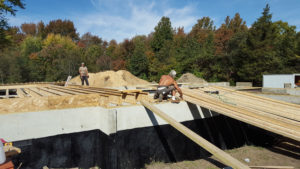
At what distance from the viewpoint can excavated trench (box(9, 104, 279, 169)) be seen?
4.00 metres

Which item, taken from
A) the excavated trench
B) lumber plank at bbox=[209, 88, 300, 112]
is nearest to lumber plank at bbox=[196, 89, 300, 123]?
lumber plank at bbox=[209, 88, 300, 112]

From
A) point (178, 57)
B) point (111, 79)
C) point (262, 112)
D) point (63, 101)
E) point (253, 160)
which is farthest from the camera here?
point (178, 57)

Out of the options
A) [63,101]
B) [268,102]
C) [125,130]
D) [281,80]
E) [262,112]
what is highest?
[281,80]

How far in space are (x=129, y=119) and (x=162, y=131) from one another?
3.61ft

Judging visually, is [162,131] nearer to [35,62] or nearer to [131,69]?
[131,69]

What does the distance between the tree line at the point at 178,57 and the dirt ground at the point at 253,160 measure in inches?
811

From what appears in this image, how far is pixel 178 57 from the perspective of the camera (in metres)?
32.5

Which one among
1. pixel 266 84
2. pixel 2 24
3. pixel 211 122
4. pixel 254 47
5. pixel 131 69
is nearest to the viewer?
pixel 211 122

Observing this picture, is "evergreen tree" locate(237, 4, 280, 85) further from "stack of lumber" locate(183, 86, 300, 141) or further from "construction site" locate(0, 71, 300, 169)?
"construction site" locate(0, 71, 300, 169)

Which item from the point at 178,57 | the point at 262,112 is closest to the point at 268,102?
the point at 262,112

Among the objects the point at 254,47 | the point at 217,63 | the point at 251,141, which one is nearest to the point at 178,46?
Result: the point at 217,63

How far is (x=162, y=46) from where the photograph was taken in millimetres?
39812

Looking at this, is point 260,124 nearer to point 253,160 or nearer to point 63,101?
point 253,160

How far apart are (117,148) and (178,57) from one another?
97.0 feet
